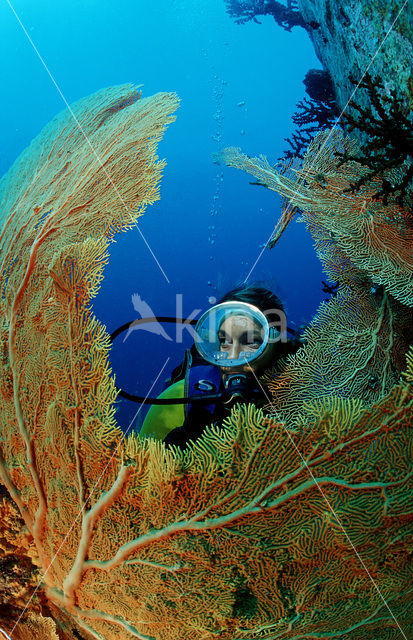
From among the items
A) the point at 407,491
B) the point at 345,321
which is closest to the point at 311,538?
the point at 407,491

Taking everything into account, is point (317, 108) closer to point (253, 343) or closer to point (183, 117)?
point (253, 343)

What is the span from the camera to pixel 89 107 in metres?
3.65

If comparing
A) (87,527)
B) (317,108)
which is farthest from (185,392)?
(317,108)

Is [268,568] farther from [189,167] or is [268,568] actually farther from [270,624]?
[189,167]

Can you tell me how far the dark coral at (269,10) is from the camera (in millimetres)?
9023

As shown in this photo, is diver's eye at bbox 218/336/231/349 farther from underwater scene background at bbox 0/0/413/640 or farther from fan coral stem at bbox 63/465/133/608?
fan coral stem at bbox 63/465/133/608

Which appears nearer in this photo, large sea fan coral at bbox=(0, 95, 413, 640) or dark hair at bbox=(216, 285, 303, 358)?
large sea fan coral at bbox=(0, 95, 413, 640)

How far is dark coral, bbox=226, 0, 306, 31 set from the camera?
29.6ft

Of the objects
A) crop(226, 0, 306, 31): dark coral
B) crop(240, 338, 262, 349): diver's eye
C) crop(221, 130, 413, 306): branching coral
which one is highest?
crop(226, 0, 306, 31): dark coral

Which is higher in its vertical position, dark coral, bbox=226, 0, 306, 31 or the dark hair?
dark coral, bbox=226, 0, 306, 31

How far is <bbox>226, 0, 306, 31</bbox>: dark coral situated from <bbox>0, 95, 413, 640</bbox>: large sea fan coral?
10.1 m

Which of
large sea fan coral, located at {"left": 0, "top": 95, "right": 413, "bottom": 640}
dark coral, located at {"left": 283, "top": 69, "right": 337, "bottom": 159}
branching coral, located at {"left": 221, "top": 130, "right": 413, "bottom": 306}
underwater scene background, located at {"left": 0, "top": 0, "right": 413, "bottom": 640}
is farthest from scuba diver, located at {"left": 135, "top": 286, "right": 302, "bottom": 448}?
dark coral, located at {"left": 283, "top": 69, "right": 337, "bottom": 159}

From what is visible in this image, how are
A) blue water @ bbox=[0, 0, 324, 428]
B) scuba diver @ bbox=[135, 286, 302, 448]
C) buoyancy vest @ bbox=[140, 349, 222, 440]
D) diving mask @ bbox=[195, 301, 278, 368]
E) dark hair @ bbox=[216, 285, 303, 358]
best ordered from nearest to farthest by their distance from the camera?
scuba diver @ bbox=[135, 286, 302, 448] < buoyancy vest @ bbox=[140, 349, 222, 440] < diving mask @ bbox=[195, 301, 278, 368] < dark hair @ bbox=[216, 285, 303, 358] < blue water @ bbox=[0, 0, 324, 428]

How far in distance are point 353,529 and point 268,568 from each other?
44 cm
